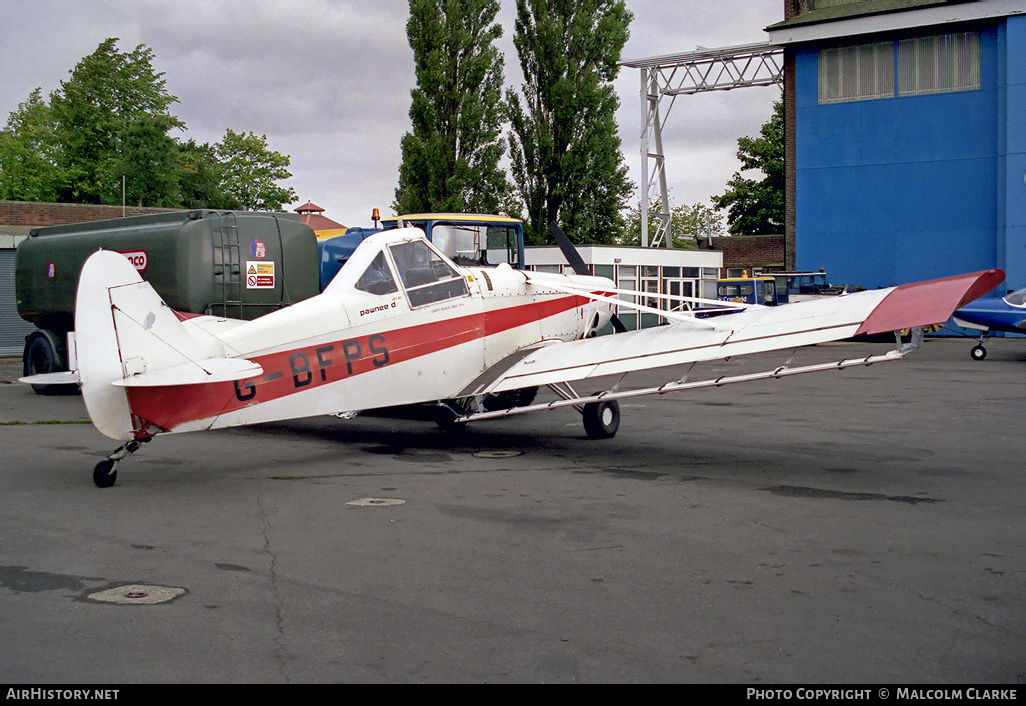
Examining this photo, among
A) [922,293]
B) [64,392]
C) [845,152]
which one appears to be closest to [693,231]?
[845,152]

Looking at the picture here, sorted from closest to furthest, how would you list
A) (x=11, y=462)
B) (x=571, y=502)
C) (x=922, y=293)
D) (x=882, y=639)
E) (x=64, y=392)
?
1. (x=882, y=639)
2. (x=571, y=502)
3. (x=922, y=293)
4. (x=11, y=462)
5. (x=64, y=392)

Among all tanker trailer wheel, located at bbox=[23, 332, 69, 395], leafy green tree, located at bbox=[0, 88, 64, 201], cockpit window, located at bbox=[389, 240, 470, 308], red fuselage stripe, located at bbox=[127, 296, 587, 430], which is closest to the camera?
red fuselage stripe, located at bbox=[127, 296, 587, 430]

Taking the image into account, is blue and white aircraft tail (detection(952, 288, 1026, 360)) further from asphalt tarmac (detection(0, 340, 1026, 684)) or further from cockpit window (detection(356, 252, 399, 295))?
cockpit window (detection(356, 252, 399, 295))

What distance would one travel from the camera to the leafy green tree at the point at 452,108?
1505 inches

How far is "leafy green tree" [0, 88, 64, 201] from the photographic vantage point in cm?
5881

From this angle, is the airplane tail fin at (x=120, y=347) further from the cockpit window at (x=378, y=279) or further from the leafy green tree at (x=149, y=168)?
the leafy green tree at (x=149, y=168)

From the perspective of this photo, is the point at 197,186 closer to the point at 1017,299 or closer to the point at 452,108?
the point at 452,108

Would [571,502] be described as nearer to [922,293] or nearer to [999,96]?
[922,293]

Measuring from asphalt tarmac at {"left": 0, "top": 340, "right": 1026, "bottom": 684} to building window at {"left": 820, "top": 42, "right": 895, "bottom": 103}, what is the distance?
29581 mm


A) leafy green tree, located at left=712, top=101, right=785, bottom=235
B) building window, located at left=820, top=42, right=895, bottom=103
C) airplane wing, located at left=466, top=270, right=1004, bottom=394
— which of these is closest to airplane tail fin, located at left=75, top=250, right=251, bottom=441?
airplane wing, located at left=466, top=270, right=1004, bottom=394

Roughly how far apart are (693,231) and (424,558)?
8215 centimetres

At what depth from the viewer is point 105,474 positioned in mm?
8398

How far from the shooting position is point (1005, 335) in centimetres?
3419
